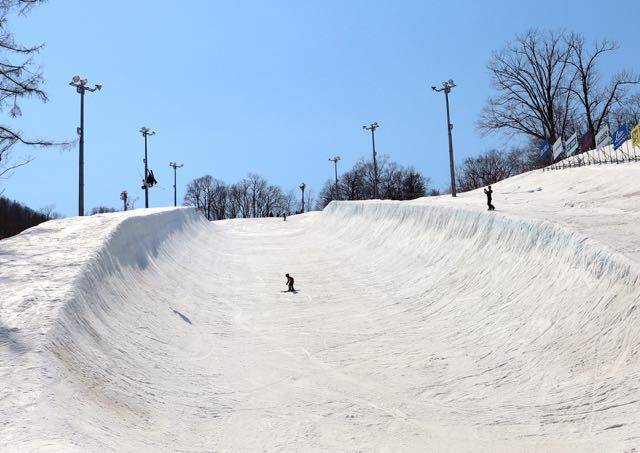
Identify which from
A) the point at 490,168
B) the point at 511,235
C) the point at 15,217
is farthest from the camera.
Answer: the point at 490,168

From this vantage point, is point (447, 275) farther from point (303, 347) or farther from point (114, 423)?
point (114, 423)

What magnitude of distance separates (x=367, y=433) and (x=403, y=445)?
1.72 ft

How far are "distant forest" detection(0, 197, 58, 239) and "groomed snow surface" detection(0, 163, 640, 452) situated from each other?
125 ft

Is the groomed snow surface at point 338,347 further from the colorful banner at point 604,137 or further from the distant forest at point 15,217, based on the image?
the distant forest at point 15,217

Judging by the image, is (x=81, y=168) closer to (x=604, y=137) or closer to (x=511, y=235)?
(x=511, y=235)

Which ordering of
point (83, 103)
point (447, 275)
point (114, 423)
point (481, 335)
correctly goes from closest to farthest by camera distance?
point (114, 423) < point (481, 335) < point (447, 275) < point (83, 103)

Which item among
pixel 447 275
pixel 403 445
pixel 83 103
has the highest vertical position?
pixel 83 103

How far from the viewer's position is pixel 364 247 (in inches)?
929

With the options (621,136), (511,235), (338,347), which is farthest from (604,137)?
(338,347)

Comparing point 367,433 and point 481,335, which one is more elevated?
point 481,335

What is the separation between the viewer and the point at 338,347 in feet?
35.7

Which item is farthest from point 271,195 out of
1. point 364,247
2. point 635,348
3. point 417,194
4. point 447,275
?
point 635,348

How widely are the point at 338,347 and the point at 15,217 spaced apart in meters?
55.5

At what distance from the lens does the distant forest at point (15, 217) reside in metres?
49.6
